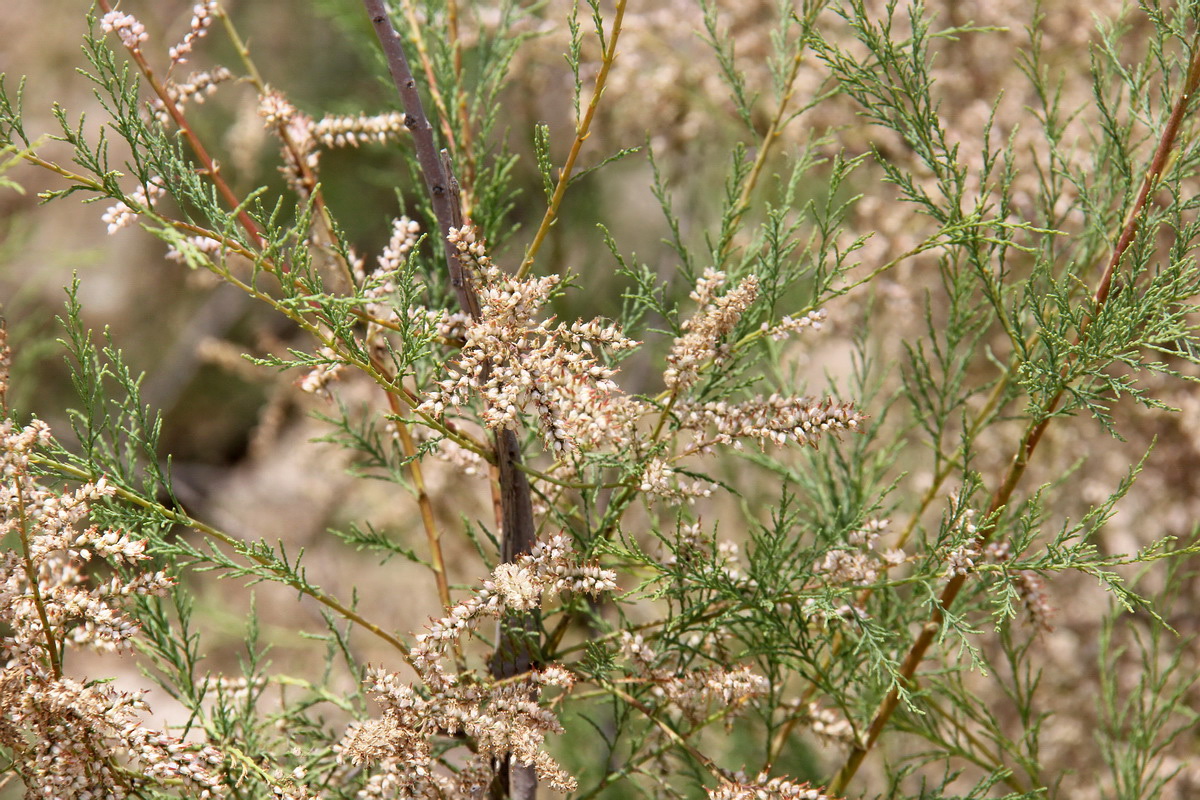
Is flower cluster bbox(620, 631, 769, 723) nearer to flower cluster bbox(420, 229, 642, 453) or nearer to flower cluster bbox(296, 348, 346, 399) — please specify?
flower cluster bbox(420, 229, 642, 453)

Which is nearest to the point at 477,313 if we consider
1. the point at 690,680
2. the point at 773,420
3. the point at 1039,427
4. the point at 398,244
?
the point at 398,244

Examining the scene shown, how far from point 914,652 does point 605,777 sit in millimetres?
367

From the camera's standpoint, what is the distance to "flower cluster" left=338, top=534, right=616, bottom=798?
2.43 feet

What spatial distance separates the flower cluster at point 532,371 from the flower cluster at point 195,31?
304mm

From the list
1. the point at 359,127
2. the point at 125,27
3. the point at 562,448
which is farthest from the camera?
the point at 359,127

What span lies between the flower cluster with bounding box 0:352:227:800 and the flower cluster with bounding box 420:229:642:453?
0.31 metres

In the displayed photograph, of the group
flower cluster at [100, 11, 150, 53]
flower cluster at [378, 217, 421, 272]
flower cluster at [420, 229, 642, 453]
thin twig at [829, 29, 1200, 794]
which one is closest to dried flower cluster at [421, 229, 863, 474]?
flower cluster at [420, 229, 642, 453]

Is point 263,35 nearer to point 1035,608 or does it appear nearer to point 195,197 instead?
point 195,197

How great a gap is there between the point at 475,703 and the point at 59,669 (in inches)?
14.1

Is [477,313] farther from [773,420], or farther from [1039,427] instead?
[1039,427]

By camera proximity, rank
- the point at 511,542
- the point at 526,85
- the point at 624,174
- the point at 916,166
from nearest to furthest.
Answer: the point at 511,542
the point at 916,166
the point at 526,85
the point at 624,174

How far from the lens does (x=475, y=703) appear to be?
31.1 inches

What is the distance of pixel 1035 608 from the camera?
957mm

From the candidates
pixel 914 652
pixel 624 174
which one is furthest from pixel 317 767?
pixel 624 174
